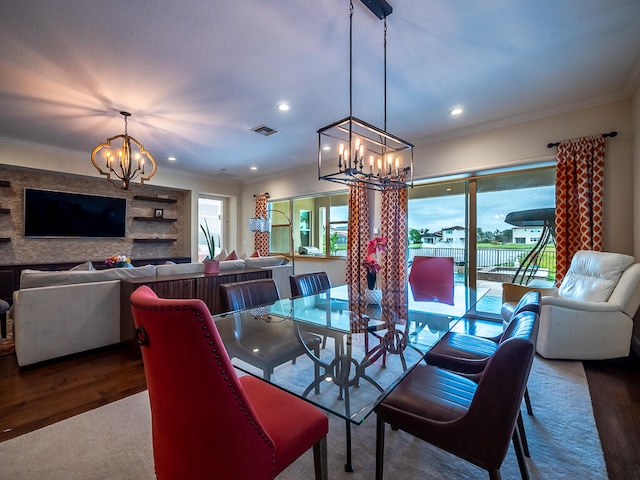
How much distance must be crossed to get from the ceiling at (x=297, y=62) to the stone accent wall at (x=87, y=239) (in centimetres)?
140

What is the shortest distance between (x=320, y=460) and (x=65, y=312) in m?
2.95

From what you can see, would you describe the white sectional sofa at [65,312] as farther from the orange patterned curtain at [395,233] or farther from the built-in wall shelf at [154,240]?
the built-in wall shelf at [154,240]

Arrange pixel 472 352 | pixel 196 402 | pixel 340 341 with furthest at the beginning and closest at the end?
pixel 472 352 < pixel 340 341 < pixel 196 402

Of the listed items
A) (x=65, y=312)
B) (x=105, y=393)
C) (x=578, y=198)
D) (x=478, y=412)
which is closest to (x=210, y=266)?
(x=65, y=312)

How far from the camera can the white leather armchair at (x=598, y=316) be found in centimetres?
262

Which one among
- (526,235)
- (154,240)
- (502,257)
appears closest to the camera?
(526,235)

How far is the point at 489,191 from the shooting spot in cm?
433

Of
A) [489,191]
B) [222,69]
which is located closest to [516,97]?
[489,191]

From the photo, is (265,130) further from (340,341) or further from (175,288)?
(340,341)

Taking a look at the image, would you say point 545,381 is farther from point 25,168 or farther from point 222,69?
point 25,168

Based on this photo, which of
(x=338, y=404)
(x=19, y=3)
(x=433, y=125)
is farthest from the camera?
(x=433, y=125)

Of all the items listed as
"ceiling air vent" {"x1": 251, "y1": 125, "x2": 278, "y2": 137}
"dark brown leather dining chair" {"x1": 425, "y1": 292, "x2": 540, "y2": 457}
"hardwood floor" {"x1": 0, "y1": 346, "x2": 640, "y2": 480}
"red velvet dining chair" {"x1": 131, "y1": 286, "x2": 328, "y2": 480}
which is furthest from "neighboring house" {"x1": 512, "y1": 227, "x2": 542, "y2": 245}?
"red velvet dining chair" {"x1": 131, "y1": 286, "x2": 328, "y2": 480}

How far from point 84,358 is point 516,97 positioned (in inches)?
210

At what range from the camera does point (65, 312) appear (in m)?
2.82
